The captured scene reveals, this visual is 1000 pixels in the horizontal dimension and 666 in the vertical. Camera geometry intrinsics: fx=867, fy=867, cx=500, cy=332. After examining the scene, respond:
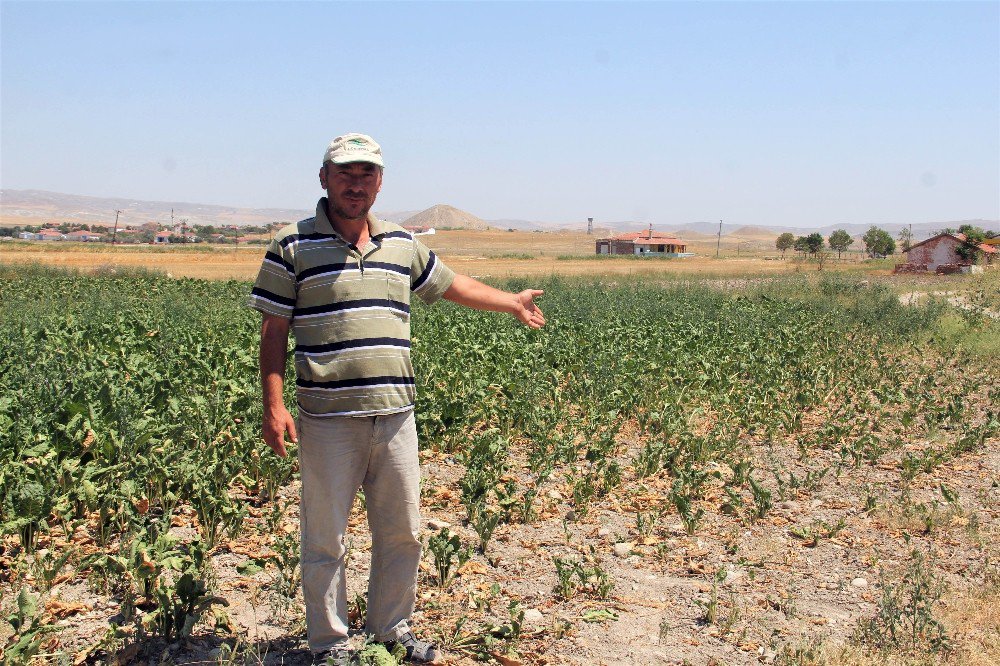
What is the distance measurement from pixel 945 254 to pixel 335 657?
57937 millimetres

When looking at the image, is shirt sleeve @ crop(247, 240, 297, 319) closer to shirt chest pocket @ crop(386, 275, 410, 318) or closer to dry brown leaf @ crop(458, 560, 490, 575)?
shirt chest pocket @ crop(386, 275, 410, 318)

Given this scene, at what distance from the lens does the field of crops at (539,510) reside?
433 centimetres

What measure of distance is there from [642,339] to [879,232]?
8744 centimetres

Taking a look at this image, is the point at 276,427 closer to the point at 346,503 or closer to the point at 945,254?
the point at 346,503

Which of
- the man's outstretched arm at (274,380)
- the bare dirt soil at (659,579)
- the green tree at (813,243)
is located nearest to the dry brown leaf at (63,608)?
the bare dirt soil at (659,579)

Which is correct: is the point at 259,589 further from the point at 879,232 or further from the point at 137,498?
the point at 879,232

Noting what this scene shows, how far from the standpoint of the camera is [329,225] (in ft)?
12.1

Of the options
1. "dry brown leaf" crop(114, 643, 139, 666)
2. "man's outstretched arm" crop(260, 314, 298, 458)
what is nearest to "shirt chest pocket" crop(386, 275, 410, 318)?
"man's outstretched arm" crop(260, 314, 298, 458)

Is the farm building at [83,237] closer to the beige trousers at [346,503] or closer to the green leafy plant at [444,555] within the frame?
the green leafy plant at [444,555]

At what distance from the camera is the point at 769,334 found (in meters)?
14.4

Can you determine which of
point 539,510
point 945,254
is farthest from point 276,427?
point 945,254

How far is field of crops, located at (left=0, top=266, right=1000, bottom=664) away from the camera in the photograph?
14.2 ft

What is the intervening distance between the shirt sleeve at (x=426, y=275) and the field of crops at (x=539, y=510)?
161cm

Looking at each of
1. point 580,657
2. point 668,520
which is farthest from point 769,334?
point 580,657
